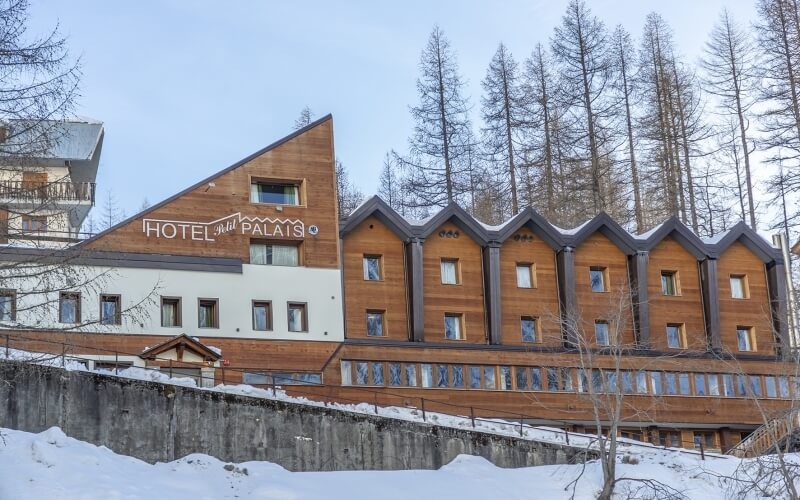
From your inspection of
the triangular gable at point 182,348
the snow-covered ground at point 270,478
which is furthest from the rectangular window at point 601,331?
the triangular gable at point 182,348

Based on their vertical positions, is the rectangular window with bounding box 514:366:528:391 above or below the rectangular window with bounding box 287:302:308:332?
below

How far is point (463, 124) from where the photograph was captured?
62.4 meters

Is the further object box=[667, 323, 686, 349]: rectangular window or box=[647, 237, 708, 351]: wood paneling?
box=[667, 323, 686, 349]: rectangular window

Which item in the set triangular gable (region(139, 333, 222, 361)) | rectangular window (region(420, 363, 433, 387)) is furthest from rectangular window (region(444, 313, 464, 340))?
triangular gable (region(139, 333, 222, 361))

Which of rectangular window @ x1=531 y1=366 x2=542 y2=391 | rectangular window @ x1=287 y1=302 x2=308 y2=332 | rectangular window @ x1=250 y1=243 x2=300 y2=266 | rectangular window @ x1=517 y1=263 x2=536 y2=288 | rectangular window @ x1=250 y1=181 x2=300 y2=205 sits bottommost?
rectangular window @ x1=531 y1=366 x2=542 y2=391

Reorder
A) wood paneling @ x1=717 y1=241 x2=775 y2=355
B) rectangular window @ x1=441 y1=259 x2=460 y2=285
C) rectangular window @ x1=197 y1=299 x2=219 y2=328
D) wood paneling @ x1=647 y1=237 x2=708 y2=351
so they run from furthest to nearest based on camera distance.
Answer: wood paneling @ x1=717 y1=241 x2=775 y2=355
wood paneling @ x1=647 y1=237 x2=708 y2=351
rectangular window @ x1=441 y1=259 x2=460 y2=285
rectangular window @ x1=197 y1=299 x2=219 y2=328

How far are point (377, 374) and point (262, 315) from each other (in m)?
4.71

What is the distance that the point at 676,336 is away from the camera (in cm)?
4797

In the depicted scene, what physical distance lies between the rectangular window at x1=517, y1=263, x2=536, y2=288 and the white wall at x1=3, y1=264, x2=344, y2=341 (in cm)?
755

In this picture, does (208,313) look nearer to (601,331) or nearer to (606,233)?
(601,331)

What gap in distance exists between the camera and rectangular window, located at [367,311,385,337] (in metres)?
44.1

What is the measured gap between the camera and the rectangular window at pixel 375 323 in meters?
44.1

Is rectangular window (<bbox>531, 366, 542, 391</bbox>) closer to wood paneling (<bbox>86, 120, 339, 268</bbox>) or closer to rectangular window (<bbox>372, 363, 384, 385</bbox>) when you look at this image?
rectangular window (<bbox>372, 363, 384, 385</bbox>)

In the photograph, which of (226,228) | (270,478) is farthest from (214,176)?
(270,478)
